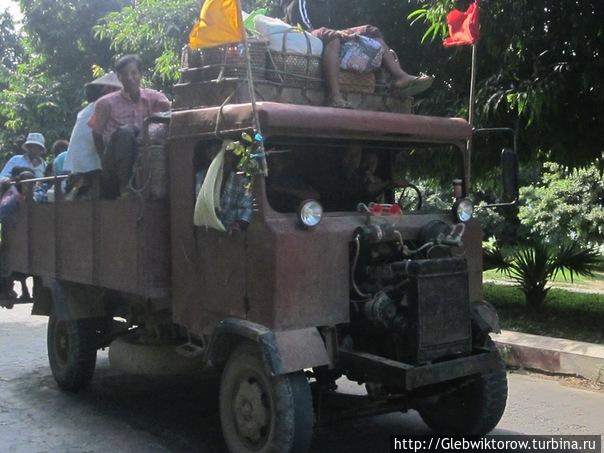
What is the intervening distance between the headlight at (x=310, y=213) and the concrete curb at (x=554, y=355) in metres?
3.52

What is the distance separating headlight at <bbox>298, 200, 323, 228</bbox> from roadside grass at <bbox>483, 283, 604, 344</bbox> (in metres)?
4.36

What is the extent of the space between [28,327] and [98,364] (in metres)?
2.48

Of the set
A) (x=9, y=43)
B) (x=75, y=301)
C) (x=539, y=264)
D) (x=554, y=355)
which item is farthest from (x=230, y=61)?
(x=9, y=43)

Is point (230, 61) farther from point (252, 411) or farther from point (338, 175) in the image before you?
point (252, 411)

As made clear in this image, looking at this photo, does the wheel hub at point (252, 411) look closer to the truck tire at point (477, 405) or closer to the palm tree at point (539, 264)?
the truck tire at point (477, 405)

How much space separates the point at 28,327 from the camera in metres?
9.51

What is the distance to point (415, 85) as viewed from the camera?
5.14 meters

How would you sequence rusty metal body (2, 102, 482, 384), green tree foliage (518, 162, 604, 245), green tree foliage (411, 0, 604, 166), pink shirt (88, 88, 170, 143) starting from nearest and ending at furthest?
rusty metal body (2, 102, 482, 384)
pink shirt (88, 88, 170, 143)
green tree foliage (411, 0, 604, 166)
green tree foliage (518, 162, 604, 245)

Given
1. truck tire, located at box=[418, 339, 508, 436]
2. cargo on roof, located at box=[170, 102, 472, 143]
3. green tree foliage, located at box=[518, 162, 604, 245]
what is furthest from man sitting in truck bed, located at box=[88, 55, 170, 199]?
green tree foliage, located at box=[518, 162, 604, 245]

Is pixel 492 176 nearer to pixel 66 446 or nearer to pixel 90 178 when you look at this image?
pixel 90 178

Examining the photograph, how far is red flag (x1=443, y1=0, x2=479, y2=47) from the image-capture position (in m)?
5.90

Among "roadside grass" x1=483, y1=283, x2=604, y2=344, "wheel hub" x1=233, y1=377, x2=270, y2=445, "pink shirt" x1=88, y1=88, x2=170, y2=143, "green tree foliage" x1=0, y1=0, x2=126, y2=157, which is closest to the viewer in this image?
"wheel hub" x1=233, y1=377, x2=270, y2=445

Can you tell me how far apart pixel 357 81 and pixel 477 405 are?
2.26 meters

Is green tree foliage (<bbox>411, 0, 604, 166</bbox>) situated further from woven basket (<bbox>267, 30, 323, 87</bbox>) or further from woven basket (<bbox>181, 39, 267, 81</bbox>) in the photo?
woven basket (<bbox>181, 39, 267, 81</bbox>)
